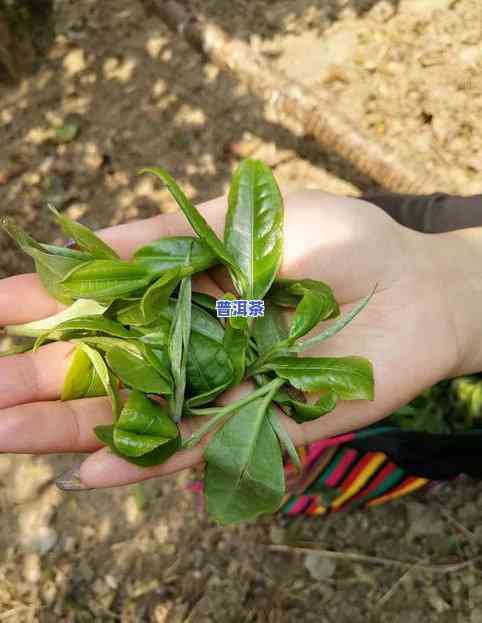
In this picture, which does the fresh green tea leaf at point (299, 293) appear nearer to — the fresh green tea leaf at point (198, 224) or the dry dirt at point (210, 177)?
the fresh green tea leaf at point (198, 224)

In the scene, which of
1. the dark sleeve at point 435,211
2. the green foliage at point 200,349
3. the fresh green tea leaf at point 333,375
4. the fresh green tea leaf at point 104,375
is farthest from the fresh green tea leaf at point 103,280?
the dark sleeve at point 435,211

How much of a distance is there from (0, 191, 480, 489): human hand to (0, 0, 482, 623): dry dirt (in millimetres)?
789

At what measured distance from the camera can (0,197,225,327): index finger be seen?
1.45 meters

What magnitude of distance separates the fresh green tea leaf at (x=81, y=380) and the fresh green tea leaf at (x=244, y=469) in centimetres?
27

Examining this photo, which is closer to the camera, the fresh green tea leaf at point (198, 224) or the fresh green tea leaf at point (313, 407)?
the fresh green tea leaf at point (313, 407)

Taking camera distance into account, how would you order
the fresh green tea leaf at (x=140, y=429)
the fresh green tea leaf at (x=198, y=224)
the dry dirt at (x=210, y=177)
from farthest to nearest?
1. the dry dirt at (x=210, y=177)
2. the fresh green tea leaf at (x=198, y=224)
3. the fresh green tea leaf at (x=140, y=429)

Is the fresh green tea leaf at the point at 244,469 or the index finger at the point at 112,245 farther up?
the index finger at the point at 112,245

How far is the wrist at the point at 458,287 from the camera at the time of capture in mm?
1526

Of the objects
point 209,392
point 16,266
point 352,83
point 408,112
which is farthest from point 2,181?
point 209,392

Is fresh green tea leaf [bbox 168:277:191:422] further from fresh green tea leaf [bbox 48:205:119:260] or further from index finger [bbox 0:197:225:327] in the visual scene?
index finger [bbox 0:197:225:327]

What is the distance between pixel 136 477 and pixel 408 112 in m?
2.13

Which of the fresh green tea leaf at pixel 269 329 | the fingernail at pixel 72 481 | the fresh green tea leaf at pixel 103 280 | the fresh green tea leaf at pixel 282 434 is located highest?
the fresh green tea leaf at pixel 103 280

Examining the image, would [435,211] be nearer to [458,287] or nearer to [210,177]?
[458,287]

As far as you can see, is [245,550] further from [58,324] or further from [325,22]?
[325,22]
